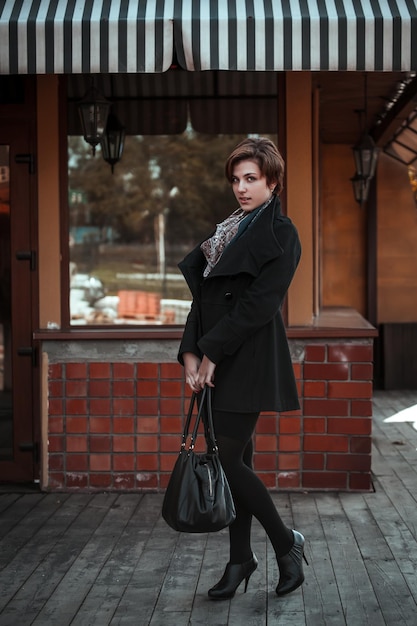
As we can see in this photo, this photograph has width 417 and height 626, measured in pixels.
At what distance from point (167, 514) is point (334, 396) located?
2.42 m

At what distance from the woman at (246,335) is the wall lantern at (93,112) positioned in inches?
87.7

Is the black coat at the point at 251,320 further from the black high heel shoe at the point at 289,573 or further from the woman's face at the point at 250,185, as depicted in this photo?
the black high heel shoe at the point at 289,573

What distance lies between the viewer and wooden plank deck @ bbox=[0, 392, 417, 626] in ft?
12.4

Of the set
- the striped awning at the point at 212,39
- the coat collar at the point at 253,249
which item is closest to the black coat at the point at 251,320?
the coat collar at the point at 253,249

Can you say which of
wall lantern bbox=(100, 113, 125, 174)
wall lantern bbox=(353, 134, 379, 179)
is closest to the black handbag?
wall lantern bbox=(100, 113, 125, 174)

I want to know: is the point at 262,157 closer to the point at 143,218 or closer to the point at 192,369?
the point at 192,369

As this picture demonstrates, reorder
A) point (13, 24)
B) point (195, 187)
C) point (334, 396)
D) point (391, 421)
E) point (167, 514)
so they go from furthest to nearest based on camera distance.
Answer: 1. point (195, 187)
2. point (391, 421)
3. point (334, 396)
4. point (13, 24)
5. point (167, 514)

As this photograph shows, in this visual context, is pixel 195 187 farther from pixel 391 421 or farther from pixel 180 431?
pixel 180 431

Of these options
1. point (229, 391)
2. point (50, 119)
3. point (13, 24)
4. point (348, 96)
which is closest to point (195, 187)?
point (348, 96)

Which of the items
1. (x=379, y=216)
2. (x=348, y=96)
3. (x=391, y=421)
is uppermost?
(x=348, y=96)

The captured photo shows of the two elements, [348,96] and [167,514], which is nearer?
[167,514]

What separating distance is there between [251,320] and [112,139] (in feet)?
12.5

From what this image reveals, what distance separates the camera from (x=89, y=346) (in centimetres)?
584

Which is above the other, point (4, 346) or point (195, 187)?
point (195, 187)
